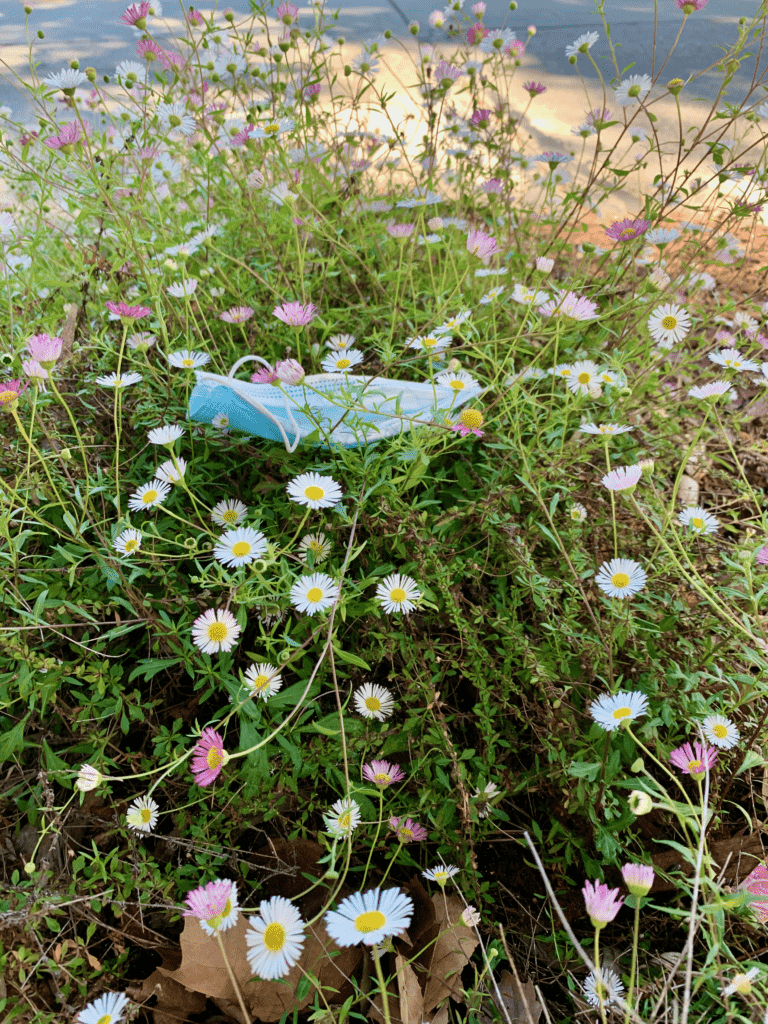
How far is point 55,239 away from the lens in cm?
187

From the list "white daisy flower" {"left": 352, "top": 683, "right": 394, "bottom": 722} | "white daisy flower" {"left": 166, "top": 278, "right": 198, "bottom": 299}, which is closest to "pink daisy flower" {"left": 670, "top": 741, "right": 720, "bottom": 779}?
"white daisy flower" {"left": 352, "top": 683, "right": 394, "bottom": 722}

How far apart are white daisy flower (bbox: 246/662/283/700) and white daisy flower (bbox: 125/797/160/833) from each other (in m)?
0.19

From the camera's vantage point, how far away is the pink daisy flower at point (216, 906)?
0.74 meters

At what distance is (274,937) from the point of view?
0.74 m

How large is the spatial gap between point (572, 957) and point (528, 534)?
0.60 m

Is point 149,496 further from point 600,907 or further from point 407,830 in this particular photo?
point 600,907

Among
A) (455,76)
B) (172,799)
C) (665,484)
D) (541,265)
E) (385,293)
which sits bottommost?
(172,799)

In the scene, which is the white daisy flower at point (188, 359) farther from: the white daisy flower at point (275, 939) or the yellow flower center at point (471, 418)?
the white daisy flower at point (275, 939)

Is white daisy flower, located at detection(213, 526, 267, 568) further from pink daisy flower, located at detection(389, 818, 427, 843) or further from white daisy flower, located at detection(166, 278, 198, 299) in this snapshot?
white daisy flower, located at detection(166, 278, 198, 299)

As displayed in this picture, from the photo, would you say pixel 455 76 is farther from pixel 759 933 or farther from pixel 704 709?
pixel 759 933

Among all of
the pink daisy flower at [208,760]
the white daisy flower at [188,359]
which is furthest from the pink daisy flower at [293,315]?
the pink daisy flower at [208,760]

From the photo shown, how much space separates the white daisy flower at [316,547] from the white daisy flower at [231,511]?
0.35 feet

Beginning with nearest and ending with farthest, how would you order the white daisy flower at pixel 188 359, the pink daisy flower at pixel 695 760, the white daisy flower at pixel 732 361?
the pink daisy flower at pixel 695 760 → the white daisy flower at pixel 188 359 → the white daisy flower at pixel 732 361

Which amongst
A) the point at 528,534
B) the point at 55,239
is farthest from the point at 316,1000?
the point at 55,239
